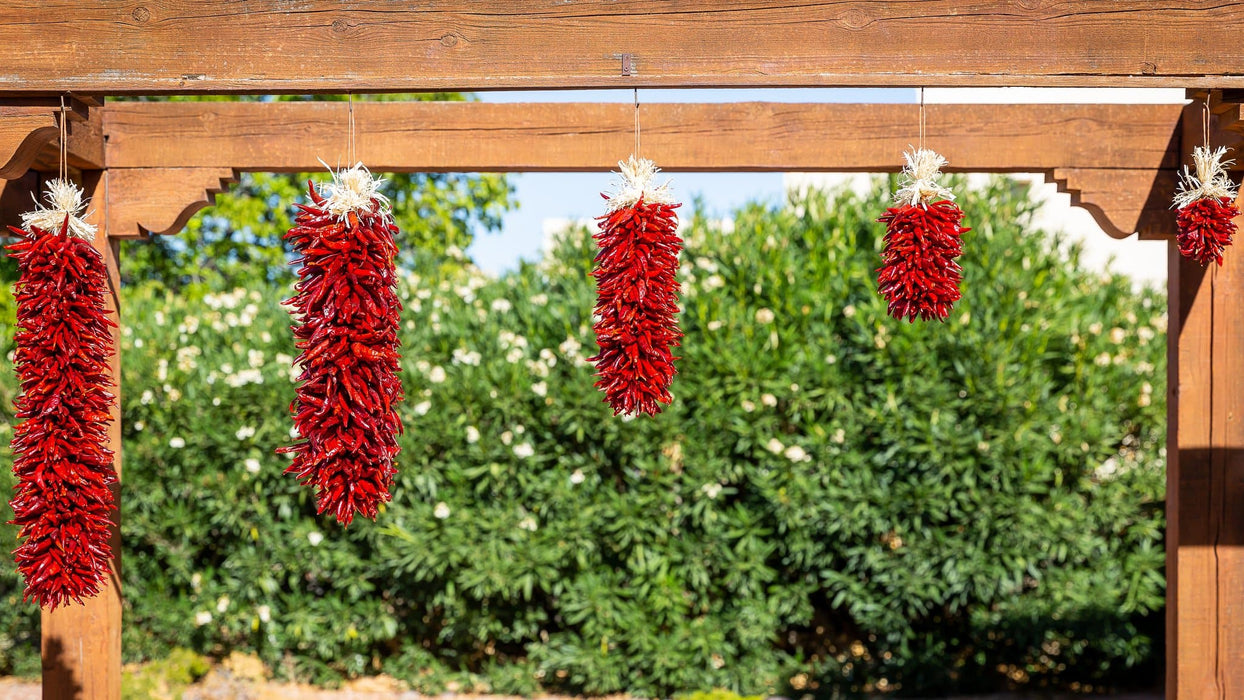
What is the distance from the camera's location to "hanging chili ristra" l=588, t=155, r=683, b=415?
2020 mm

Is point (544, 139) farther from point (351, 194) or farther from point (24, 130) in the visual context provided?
point (24, 130)

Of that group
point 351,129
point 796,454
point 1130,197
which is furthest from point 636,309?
point 796,454

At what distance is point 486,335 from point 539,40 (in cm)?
264

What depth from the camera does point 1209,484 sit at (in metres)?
2.83

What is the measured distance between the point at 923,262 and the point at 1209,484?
1433 mm

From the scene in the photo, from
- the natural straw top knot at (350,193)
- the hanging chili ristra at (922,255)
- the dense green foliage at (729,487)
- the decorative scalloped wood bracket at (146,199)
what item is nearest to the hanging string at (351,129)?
the natural straw top knot at (350,193)

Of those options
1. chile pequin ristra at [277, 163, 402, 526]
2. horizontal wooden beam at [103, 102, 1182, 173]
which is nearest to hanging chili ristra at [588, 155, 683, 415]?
chile pequin ristra at [277, 163, 402, 526]

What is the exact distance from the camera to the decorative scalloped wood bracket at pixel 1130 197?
9.09 ft

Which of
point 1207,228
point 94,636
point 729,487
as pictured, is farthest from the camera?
point 729,487

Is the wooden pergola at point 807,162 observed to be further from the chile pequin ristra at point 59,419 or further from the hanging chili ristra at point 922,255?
the hanging chili ristra at point 922,255

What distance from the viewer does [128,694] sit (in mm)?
3986

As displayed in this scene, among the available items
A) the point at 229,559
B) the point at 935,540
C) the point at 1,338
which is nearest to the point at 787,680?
the point at 935,540

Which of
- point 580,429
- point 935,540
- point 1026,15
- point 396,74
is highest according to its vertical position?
point 1026,15

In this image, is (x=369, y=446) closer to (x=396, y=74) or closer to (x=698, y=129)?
(x=396, y=74)
